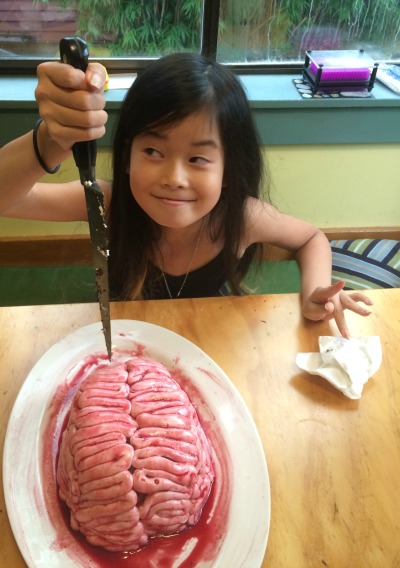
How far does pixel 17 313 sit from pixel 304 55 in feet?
5.98

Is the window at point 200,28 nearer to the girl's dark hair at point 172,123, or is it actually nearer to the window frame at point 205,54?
the window frame at point 205,54

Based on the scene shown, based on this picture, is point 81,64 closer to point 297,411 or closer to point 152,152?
point 152,152

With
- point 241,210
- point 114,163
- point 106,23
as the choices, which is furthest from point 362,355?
point 106,23

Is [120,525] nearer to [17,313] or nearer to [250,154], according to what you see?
[17,313]

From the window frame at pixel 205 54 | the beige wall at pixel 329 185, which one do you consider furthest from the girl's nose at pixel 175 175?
the window frame at pixel 205 54

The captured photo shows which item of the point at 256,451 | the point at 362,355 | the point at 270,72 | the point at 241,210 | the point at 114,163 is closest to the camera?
the point at 256,451

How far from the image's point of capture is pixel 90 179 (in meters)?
0.71

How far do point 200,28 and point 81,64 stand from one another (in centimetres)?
156

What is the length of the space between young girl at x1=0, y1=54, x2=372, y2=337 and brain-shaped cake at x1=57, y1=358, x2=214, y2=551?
420 mm

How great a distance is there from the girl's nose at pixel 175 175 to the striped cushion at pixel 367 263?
1232 millimetres

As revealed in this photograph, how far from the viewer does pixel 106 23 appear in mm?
2037

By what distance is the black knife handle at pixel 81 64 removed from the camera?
0.68 meters

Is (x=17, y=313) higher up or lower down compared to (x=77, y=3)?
lower down

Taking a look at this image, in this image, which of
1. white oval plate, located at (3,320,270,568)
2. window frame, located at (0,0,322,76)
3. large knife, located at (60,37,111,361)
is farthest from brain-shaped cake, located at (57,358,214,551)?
window frame, located at (0,0,322,76)
